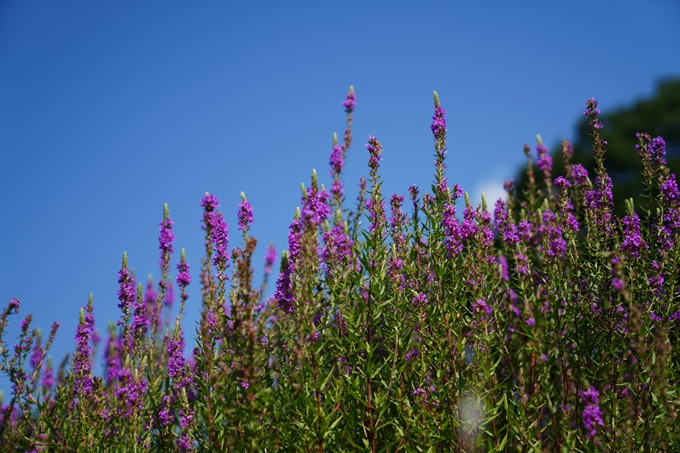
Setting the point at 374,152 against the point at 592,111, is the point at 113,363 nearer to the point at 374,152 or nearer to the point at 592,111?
the point at 374,152

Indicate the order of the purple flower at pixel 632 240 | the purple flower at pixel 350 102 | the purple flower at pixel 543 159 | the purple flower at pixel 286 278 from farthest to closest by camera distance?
the purple flower at pixel 543 159 → the purple flower at pixel 350 102 → the purple flower at pixel 632 240 → the purple flower at pixel 286 278

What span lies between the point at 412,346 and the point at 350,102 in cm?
421

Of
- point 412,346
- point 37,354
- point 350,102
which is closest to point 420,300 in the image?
point 412,346

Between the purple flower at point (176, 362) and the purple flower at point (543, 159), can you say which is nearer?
the purple flower at point (176, 362)

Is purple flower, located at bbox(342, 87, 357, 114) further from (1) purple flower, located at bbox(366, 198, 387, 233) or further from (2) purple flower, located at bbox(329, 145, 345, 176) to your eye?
(1) purple flower, located at bbox(366, 198, 387, 233)

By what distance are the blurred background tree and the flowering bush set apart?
13663mm

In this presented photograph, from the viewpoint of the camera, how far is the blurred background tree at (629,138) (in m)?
18.2

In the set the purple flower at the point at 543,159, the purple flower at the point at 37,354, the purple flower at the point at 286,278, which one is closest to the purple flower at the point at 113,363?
the purple flower at the point at 37,354

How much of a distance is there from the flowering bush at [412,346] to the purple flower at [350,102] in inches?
98.2

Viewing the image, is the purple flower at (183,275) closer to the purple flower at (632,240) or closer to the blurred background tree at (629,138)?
the purple flower at (632,240)

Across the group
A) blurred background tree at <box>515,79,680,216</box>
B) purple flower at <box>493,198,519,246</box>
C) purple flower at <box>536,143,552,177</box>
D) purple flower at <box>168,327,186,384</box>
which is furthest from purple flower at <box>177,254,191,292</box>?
blurred background tree at <box>515,79,680,216</box>

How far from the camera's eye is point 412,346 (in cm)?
418

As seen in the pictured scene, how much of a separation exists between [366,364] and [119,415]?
97.0 inches

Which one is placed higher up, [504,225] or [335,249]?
[504,225]
